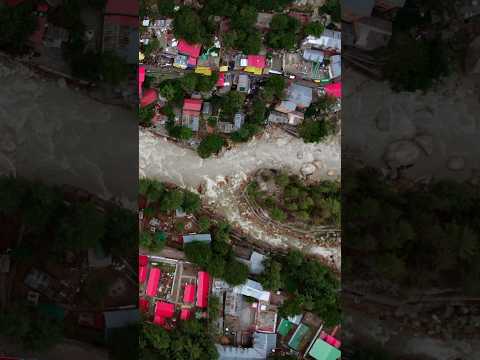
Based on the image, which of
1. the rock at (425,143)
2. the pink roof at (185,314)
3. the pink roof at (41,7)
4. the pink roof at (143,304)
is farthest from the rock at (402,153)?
the pink roof at (41,7)

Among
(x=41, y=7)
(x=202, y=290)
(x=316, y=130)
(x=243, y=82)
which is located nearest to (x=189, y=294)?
(x=202, y=290)

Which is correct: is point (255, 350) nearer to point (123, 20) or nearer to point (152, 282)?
point (152, 282)

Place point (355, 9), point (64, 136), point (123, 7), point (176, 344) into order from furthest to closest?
point (64, 136) < point (123, 7) < point (355, 9) < point (176, 344)

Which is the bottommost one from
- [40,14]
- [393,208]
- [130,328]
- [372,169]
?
[130,328]

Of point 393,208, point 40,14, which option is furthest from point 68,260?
point 393,208

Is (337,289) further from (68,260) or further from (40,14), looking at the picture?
(40,14)

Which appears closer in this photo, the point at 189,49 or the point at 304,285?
the point at 304,285

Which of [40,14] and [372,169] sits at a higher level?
[40,14]
